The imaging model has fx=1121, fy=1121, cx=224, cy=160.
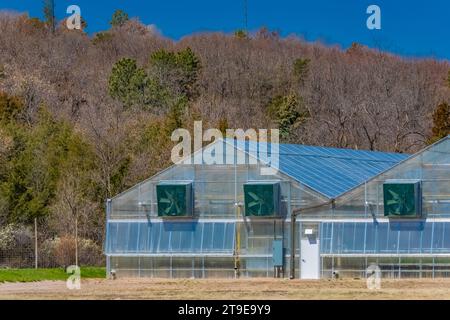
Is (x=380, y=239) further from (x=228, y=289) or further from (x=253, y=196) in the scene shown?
(x=228, y=289)

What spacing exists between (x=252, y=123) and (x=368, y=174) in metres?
44.1

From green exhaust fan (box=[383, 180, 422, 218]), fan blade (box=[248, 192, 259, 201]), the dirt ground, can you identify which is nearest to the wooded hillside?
fan blade (box=[248, 192, 259, 201])

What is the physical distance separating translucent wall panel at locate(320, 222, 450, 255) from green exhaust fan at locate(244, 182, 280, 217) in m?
2.19

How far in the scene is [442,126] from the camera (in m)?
78.0

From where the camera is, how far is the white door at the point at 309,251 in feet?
149

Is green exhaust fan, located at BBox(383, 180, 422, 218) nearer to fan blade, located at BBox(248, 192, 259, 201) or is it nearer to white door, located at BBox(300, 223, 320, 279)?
white door, located at BBox(300, 223, 320, 279)

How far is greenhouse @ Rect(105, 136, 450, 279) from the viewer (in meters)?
44.6

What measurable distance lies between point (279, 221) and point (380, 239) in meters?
4.24

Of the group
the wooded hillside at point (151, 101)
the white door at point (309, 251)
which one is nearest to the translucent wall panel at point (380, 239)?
the white door at point (309, 251)

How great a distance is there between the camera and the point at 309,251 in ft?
150

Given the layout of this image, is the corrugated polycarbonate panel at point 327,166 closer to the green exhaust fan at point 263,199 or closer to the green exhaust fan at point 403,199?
the green exhaust fan at point 263,199

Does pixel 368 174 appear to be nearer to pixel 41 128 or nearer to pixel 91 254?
pixel 91 254

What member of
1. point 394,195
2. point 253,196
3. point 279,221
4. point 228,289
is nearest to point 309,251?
point 279,221

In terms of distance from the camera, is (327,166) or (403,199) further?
(327,166)
